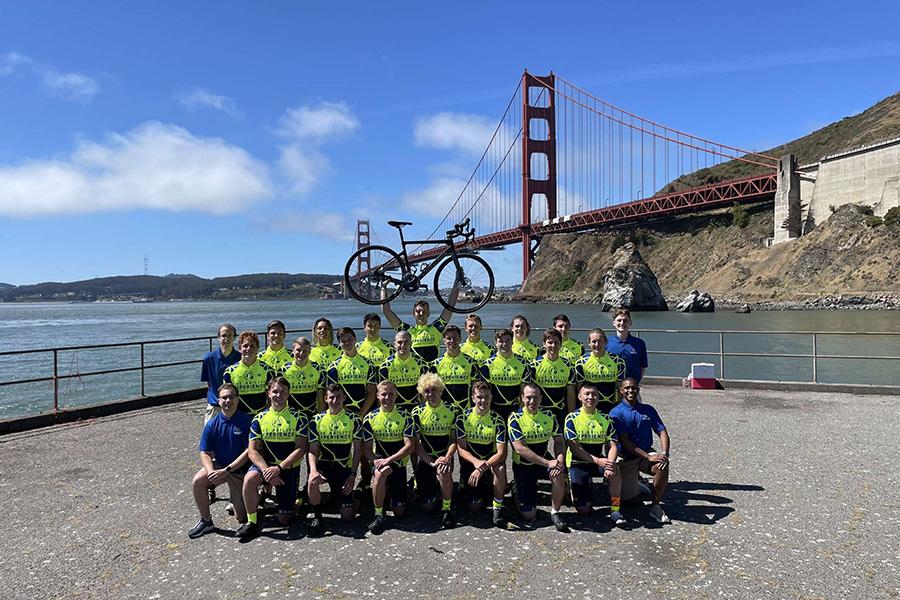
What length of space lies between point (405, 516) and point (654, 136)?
269 ft

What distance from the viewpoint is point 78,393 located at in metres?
22.3

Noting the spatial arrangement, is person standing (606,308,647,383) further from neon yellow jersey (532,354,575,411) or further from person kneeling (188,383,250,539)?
person kneeling (188,383,250,539)

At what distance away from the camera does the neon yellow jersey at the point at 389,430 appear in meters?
4.93

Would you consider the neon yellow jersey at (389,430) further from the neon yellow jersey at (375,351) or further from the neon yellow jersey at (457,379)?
the neon yellow jersey at (375,351)

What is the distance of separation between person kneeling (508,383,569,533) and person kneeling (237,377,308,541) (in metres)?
1.73

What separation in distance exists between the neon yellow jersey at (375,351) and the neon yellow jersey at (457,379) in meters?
0.76

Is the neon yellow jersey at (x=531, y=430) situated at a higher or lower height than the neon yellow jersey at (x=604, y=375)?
lower

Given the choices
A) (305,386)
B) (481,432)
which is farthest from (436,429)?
(305,386)

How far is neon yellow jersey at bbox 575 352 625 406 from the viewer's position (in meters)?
5.46

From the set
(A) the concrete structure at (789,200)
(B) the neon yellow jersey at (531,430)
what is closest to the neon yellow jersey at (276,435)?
(B) the neon yellow jersey at (531,430)

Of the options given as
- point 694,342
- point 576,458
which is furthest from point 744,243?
point 576,458

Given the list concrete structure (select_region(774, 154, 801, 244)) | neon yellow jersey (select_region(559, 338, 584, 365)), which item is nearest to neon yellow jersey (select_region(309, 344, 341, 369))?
neon yellow jersey (select_region(559, 338, 584, 365))

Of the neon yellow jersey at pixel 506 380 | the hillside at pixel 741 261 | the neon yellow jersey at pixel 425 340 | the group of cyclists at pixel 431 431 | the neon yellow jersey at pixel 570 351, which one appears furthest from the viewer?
the hillside at pixel 741 261

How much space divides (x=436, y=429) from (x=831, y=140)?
113791mm
